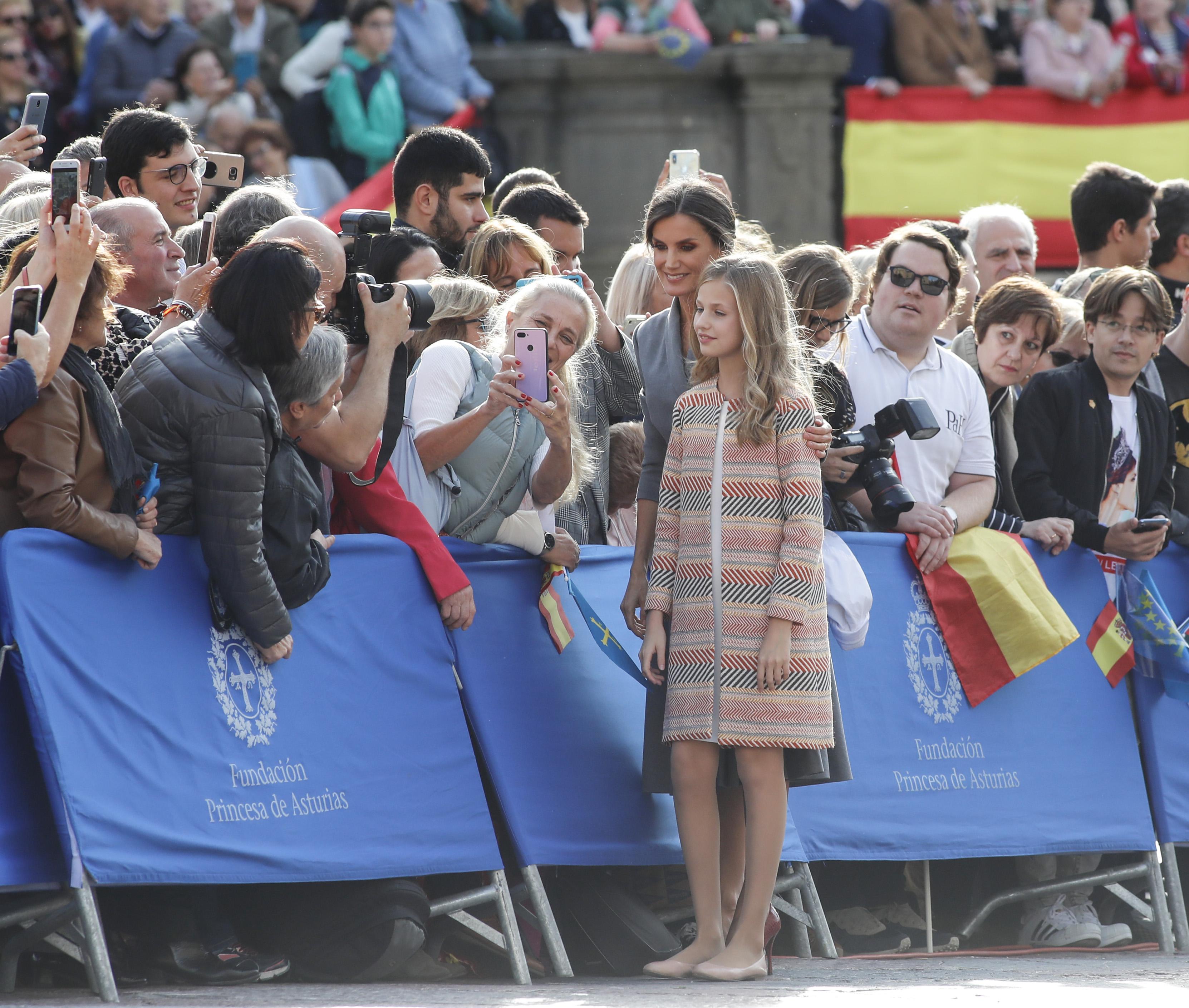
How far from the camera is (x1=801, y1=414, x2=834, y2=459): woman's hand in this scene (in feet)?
16.1

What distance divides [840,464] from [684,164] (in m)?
1.62

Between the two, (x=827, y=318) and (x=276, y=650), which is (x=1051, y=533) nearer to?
(x=827, y=318)

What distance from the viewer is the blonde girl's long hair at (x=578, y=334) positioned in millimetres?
5184

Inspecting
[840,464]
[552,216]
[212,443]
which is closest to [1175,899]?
[840,464]

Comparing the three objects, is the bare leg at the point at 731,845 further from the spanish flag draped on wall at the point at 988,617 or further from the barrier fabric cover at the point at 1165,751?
the barrier fabric cover at the point at 1165,751

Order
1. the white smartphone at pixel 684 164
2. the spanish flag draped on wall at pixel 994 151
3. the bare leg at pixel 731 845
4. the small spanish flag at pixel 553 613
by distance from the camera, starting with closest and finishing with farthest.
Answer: the bare leg at pixel 731 845 → the small spanish flag at pixel 553 613 → the white smartphone at pixel 684 164 → the spanish flag draped on wall at pixel 994 151

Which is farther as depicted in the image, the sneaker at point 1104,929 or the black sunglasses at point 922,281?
the sneaker at point 1104,929

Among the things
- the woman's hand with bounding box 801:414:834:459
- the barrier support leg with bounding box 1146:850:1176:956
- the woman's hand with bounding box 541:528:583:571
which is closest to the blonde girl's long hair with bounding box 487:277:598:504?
the woman's hand with bounding box 541:528:583:571

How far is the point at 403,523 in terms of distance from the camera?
5055 millimetres

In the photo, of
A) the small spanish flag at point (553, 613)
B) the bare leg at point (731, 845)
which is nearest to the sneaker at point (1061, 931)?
the bare leg at point (731, 845)

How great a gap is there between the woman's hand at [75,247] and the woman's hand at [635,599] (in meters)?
1.83

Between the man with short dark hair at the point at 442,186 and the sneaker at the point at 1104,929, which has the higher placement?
the man with short dark hair at the point at 442,186

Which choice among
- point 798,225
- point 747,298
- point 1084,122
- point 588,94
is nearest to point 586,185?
point 588,94

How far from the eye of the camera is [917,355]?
5992mm
